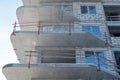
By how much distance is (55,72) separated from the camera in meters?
14.7

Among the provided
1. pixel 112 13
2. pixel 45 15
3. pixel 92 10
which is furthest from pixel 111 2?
pixel 45 15

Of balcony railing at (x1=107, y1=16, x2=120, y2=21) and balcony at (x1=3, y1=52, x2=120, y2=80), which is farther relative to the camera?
balcony railing at (x1=107, y1=16, x2=120, y2=21)

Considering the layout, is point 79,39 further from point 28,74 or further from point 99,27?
point 28,74

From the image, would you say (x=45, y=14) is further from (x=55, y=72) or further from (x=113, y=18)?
(x=55, y=72)

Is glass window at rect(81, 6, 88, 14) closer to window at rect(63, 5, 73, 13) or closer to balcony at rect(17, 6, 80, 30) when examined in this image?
window at rect(63, 5, 73, 13)

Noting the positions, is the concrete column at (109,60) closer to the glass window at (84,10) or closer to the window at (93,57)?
the window at (93,57)

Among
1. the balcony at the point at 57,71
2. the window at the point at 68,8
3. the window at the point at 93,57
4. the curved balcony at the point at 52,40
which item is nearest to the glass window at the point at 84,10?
the window at the point at 68,8

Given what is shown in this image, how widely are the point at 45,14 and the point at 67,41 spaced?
3.24 meters

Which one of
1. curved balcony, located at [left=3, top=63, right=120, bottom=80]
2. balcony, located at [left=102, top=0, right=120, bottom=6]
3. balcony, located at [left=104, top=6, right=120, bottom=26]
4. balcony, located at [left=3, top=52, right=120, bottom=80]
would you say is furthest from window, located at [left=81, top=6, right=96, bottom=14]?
curved balcony, located at [left=3, top=63, right=120, bottom=80]

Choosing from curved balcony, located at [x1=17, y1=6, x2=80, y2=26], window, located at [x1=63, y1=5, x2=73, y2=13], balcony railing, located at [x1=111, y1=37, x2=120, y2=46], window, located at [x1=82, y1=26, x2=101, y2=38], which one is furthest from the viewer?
window, located at [x1=63, y1=5, x2=73, y2=13]

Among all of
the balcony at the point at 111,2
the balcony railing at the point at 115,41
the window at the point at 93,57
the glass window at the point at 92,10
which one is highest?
the balcony at the point at 111,2

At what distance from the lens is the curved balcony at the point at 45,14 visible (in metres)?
19.1

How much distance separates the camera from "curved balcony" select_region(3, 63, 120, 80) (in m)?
14.1

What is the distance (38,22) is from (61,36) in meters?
3.43
